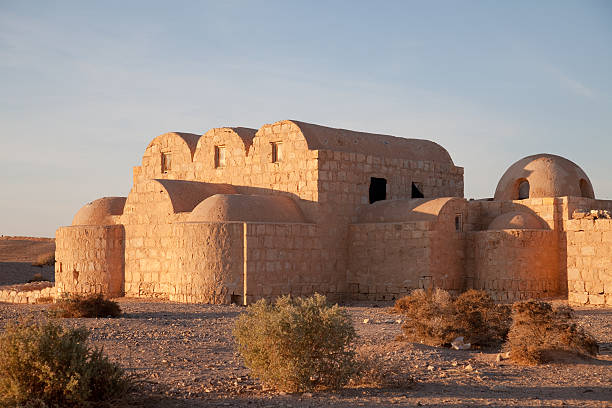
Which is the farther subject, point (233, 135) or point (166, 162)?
point (166, 162)

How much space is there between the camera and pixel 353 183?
1989 centimetres

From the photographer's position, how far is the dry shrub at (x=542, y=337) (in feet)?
30.5

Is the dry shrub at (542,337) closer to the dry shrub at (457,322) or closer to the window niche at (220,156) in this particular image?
the dry shrub at (457,322)

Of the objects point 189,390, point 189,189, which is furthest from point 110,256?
point 189,390

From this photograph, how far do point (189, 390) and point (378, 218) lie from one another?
41.1 ft

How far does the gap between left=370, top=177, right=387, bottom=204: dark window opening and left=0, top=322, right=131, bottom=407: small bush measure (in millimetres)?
14972

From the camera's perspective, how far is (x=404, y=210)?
62.0 feet

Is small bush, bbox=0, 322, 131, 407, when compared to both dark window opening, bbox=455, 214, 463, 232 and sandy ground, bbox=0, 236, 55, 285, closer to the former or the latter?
dark window opening, bbox=455, 214, 463, 232

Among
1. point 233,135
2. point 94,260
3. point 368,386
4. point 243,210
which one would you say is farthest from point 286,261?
point 368,386

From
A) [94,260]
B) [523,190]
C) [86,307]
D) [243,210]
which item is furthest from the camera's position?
[94,260]

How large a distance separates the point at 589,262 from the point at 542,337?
735cm

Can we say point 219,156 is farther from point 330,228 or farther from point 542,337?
point 542,337

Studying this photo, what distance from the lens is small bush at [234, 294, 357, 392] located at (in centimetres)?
731

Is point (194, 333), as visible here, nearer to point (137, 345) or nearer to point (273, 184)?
point (137, 345)
